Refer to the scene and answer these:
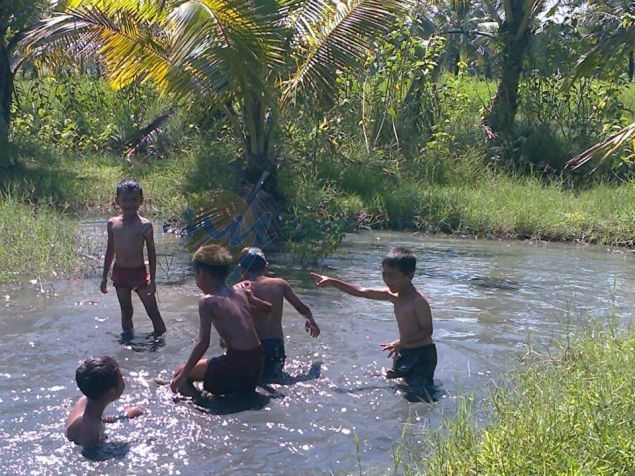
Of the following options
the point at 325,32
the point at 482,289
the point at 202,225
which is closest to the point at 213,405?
the point at 482,289

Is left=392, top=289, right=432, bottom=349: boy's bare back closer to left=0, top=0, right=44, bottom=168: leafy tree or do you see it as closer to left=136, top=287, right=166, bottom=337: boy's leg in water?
left=136, top=287, right=166, bottom=337: boy's leg in water

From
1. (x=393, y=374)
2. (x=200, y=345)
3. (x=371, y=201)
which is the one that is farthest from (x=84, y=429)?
(x=371, y=201)

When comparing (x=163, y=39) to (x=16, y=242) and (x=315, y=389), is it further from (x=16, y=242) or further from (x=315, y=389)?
(x=315, y=389)

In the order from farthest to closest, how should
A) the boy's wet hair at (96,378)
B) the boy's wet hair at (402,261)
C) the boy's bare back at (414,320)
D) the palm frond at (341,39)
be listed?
the palm frond at (341,39) < the boy's bare back at (414,320) < the boy's wet hair at (402,261) < the boy's wet hair at (96,378)

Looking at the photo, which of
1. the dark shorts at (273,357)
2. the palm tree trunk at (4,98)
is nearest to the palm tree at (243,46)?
the palm tree trunk at (4,98)

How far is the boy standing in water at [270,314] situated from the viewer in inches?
285

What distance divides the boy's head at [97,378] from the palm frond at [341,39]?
749 centimetres

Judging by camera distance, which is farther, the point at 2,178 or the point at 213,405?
the point at 2,178

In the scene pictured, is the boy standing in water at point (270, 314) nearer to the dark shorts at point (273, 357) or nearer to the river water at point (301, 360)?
the dark shorts at point (273, 357)

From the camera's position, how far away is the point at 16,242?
35.9 feet

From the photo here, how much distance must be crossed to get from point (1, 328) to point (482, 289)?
510 cm

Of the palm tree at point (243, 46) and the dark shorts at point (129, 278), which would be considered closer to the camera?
the dark shorts at point (129, 278)

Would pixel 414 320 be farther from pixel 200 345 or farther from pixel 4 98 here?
pixel 4 98

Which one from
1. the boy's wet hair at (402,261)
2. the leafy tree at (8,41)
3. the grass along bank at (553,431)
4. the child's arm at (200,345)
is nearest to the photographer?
the grass along bank at (553,431)
